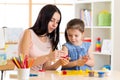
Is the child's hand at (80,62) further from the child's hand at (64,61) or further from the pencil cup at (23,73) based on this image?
the pencil cup at (23,73)

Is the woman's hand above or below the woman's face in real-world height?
below

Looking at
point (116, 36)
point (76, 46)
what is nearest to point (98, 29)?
point (116, 36)

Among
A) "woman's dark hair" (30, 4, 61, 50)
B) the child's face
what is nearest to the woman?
"woman's dark hair" (30, 4, 61, 50)

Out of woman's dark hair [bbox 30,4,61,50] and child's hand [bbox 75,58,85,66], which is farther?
woman's dark hair [bbox 30,4,61,50]

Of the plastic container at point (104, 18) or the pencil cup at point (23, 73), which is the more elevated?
the plastic container at point (104, 18)

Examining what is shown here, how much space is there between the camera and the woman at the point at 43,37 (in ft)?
8.76

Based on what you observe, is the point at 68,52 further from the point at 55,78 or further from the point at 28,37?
the point at 55,78

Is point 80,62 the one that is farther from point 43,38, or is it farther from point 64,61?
point 43,38

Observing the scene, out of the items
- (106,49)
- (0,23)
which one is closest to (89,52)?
(106,49)

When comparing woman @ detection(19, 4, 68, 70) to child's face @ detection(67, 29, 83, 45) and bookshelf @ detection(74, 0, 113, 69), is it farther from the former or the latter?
Result: bookshelf @ detection(74, 0, 113, 69)

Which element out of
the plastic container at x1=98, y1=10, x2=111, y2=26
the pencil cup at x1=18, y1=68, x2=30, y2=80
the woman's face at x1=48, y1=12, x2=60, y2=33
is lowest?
the pencil cup at x1=18, y1=68, x2=30, y2=80

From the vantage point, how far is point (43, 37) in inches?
113

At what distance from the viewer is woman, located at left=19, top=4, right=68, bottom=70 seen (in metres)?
2.67

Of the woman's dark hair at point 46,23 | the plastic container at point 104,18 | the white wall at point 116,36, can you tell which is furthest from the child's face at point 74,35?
the plastic container at point 104,18
